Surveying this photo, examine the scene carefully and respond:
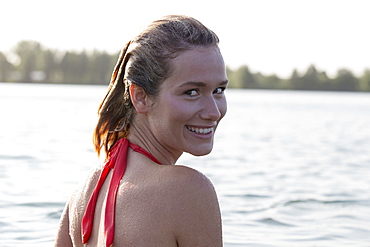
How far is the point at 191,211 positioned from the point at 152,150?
35 centimetres

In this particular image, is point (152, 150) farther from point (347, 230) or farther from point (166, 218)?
point (347, 230)

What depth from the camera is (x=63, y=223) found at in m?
2.75

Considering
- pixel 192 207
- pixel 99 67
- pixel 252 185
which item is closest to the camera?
pixel 192 207

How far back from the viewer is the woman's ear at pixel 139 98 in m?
2.40

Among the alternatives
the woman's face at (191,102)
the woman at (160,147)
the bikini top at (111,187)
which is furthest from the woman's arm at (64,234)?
the woman's face at (191,102)

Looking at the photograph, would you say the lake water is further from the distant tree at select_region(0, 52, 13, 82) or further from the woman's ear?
the distant tree at select_region(0, 52, 13, 82)

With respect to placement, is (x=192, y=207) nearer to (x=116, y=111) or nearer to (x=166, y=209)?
(x=166, y=209)

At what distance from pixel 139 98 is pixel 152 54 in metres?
0.18

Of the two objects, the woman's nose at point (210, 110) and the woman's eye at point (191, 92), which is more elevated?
the woman's eye at point (191, 92)

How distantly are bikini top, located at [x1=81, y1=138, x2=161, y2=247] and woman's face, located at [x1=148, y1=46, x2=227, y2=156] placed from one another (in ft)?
0.39

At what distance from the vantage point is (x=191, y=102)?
2.33 metres

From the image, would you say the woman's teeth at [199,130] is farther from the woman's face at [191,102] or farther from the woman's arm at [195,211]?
the woman's arm at [195,211]

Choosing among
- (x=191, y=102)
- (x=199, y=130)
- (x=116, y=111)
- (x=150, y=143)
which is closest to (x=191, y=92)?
(x=191, y=102)

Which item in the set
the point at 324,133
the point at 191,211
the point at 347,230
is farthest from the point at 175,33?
the point at 324,133
